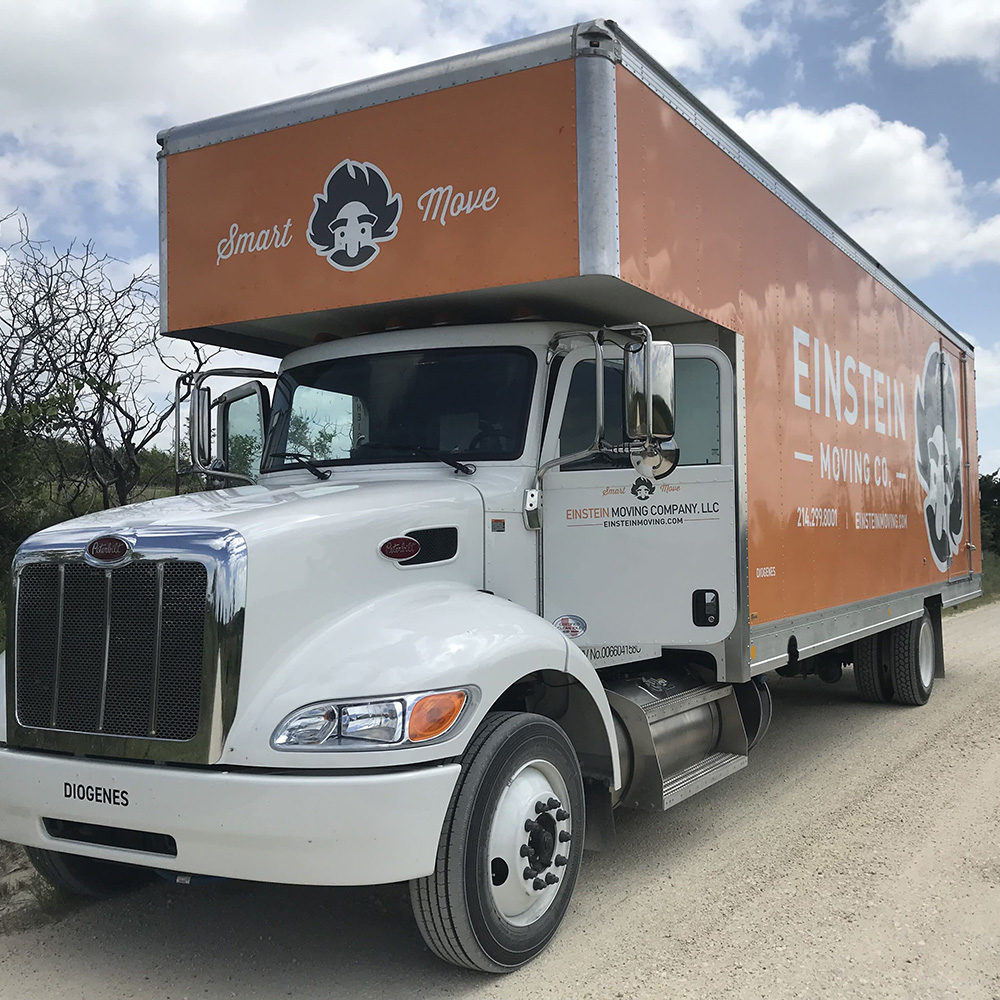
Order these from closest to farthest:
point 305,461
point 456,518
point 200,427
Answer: point 456,518 → point 305,461 → point 200,427

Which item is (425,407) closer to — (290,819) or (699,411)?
(699,411)

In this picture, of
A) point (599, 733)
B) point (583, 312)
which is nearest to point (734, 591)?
point (599, 733)

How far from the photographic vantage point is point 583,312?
5289mm

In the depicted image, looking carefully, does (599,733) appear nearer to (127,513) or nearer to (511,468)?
(511,468)

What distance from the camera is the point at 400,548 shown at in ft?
14.0

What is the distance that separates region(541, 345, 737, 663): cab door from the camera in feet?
17.0

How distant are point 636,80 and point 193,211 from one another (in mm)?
2501

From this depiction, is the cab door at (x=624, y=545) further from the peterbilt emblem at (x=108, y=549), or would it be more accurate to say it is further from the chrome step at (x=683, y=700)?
the peterbilt emblem at (x=108, y=549)

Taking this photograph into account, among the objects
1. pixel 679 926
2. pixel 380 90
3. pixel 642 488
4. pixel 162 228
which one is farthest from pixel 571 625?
pixel 162 228

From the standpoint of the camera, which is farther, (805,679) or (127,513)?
(805,679)

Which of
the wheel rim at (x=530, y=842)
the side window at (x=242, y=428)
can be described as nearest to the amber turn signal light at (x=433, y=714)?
the wheel rim at (x=530, y=842)

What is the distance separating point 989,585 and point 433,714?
20465mm

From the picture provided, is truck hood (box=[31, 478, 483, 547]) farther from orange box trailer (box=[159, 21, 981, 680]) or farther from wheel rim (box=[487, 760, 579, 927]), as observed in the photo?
wheel rim (box=[487, 760, 579, 927])

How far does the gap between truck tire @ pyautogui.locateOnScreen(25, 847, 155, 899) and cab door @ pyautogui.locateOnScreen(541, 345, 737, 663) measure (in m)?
2.30
